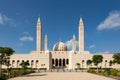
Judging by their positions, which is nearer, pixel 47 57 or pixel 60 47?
pixel 47 57

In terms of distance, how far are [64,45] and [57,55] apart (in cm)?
979

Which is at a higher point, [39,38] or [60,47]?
[39,38]

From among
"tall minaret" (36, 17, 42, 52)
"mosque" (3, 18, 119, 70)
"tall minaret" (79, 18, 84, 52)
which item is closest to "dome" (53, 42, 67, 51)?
"mosque" (3, 18, 119, 70)

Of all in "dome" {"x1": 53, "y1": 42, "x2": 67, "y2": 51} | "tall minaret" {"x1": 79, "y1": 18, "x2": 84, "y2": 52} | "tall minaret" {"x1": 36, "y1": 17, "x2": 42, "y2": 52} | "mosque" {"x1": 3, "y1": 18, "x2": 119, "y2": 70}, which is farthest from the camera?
"dome" {"x1": 53, "y1": 42, "x2": 67, "y2": 51}

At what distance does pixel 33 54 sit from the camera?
69.6 m

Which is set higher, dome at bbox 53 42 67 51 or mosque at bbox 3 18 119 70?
dome at bbox 53 42 67 51

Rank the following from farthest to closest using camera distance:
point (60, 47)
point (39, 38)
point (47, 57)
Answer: point (60, 47), point (39, 38), point (47, 57)

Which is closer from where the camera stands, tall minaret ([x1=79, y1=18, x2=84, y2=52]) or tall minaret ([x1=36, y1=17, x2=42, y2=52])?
tall minaret ([x1=79, y1=18, x2=84, y2=52])

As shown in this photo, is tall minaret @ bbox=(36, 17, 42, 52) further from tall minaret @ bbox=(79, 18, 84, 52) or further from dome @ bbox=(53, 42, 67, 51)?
tall minaret @ bbox=(79, 18, 84, 52)

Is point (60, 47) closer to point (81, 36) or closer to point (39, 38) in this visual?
point (39, 38)

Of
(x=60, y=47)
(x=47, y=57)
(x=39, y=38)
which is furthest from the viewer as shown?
(x=60, y=47)

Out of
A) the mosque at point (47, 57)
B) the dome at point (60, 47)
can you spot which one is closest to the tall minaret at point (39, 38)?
the mosque at point (47, 57)

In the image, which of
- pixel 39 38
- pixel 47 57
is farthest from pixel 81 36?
pixel 39 38

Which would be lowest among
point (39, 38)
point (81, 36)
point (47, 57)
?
point (47, 57)
